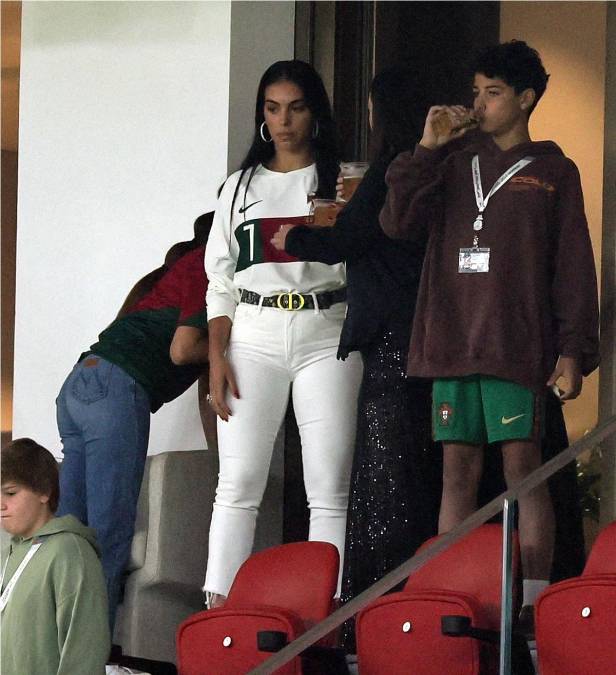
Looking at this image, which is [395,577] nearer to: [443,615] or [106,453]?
[443,615]

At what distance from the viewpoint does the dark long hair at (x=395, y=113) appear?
14.6ft

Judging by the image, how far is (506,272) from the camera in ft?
13.8

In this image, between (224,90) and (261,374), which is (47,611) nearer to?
(261,374)

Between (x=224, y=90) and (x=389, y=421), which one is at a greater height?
(x=224, y=90)

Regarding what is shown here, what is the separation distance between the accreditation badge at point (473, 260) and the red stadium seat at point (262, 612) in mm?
874

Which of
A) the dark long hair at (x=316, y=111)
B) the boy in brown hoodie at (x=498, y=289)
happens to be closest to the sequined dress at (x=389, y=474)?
the boy in brown hoodie at (x=498, y=289)

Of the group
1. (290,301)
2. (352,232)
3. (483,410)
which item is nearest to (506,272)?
(483,410)

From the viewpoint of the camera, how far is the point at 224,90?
18.6 feet

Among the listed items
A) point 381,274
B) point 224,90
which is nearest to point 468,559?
point 381,274

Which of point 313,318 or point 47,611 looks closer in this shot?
point 47,611

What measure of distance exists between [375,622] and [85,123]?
9.53 ft

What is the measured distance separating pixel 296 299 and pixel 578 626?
5.10 ft

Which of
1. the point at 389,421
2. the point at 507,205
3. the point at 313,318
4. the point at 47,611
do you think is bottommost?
the point at 47,611

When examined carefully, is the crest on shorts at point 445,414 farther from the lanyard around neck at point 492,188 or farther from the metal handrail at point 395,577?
the metal handrail at point 395,577
